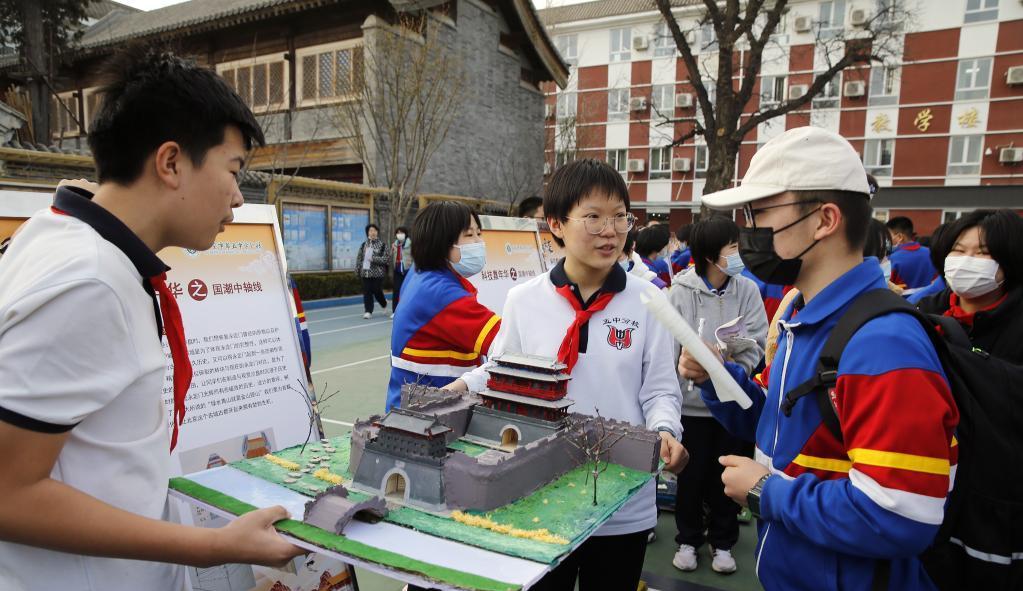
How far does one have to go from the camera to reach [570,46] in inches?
1260

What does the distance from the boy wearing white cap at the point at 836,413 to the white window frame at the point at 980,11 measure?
3091 centimetres

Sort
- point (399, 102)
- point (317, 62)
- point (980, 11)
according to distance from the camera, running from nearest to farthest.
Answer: point (399, 102) < point (317, 62) < point (980, 11)

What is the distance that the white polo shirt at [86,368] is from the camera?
0.99 meters

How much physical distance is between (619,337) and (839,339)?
2.78 ft

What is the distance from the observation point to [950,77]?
24.5 metres

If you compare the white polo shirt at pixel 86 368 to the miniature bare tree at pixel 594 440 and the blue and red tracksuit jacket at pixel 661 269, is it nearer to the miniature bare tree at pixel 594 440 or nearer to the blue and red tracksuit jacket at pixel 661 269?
the miniature bare tree at pixel 594 440

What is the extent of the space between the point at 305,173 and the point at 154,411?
56.6ft

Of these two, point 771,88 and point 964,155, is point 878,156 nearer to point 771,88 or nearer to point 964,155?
point 964,155

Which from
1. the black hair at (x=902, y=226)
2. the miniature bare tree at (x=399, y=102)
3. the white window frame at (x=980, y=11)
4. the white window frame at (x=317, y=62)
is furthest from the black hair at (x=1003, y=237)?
the white window frame at (x=980, y=11)

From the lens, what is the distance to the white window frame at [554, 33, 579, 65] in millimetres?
31641

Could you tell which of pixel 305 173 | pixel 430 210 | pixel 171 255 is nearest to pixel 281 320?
pixel 171 255

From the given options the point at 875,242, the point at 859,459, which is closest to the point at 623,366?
the point at 859,459

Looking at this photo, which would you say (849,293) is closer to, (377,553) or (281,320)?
(377,553)

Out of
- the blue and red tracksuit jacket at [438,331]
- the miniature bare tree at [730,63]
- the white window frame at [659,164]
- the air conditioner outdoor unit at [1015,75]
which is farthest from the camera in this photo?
the white window frame at [659,164]
